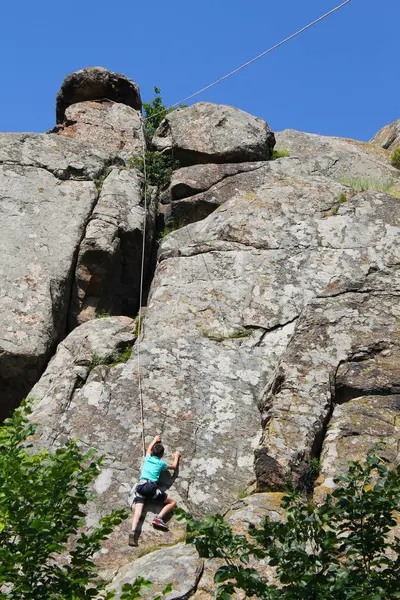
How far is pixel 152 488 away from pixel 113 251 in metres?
5.97

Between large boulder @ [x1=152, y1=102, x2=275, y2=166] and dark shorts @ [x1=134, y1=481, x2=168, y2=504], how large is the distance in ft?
31.0

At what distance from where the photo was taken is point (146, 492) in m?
9.52

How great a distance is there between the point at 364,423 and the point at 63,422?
13.7ft

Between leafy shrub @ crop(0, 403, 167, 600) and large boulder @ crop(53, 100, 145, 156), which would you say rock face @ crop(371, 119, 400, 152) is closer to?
large boulder @ crop(53, 100, 145, 156)

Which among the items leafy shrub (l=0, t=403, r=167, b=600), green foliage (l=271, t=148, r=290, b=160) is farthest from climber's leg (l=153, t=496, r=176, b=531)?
green foliage (l=271, t=148, r=290, b=160)

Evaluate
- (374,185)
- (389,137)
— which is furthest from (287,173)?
(389,137)

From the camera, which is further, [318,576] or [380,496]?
[380,496]

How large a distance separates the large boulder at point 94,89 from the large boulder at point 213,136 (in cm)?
181

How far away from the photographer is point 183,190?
53.9 feet

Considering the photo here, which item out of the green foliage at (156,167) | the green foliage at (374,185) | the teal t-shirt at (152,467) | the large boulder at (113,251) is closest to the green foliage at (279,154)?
the green foliage at (374,185)

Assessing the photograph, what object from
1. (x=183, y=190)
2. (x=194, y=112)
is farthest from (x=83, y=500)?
(x=194, y=112)

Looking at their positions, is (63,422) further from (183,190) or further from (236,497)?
(183,190)

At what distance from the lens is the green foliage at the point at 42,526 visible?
5.56 metres

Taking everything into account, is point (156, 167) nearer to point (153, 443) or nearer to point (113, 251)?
point (113, 251)
